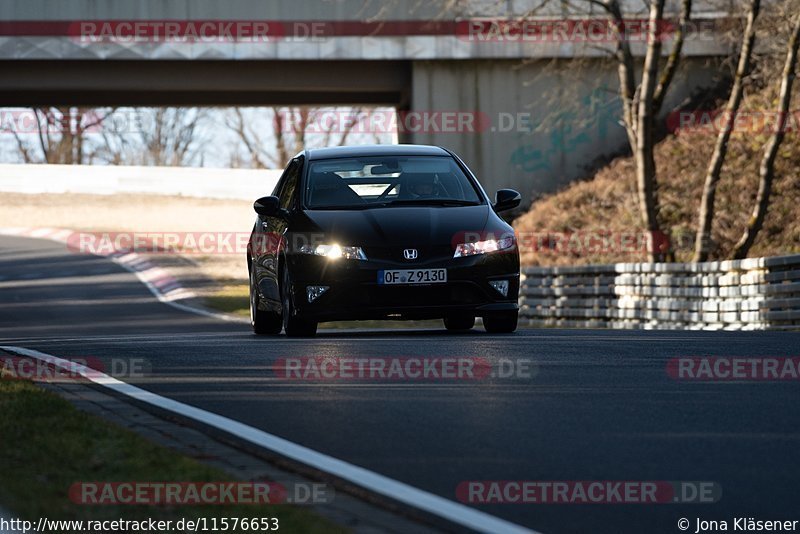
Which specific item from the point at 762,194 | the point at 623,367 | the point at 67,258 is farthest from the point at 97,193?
the point at 623,367

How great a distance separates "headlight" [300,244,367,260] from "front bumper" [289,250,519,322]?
0.04 meters

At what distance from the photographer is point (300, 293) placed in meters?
12.8

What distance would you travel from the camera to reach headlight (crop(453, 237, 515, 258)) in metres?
12.6

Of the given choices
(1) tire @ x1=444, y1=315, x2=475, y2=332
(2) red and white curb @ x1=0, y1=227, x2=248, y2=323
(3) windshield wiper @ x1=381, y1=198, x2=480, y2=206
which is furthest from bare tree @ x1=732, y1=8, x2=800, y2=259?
(3) windshield wiper @ x1=381, y1=198, x2=480, y2=206

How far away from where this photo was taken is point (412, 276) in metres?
12.5

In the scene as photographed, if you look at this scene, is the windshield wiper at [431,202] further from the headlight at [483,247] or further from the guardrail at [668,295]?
the guardrail at [668,295]

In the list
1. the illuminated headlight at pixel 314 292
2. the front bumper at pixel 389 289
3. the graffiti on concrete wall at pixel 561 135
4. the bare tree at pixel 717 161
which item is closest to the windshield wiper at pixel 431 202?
the front bumper at pixel 389 289

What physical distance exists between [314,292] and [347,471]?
673cm

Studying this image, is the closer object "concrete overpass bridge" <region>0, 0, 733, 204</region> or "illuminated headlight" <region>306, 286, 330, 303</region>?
"illuminated headlight" <region>306, 286, 330, 303</region>

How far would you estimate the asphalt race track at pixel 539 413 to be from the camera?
19.2ft

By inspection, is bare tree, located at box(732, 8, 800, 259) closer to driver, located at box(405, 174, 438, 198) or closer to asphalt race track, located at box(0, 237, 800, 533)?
asphalt race track, located at box(0, 237, 800, 533)

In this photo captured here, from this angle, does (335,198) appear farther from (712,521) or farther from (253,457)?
(712,521)

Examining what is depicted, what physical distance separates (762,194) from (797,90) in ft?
30.6

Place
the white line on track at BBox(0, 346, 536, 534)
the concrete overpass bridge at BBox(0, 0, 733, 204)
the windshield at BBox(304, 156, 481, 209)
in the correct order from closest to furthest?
the white line on track at BBox(0, 346, 536, 534)
the windshield at BBox(304, 156, 481, 209)
the concrete overpass bridge at BBox(0, 0, 733, 204)
